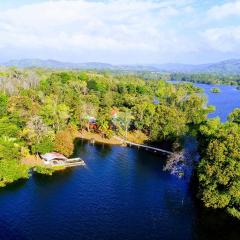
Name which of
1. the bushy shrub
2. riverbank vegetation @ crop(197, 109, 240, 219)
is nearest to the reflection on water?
riverbank vegetation @ crop(197, 109, 240, 219)

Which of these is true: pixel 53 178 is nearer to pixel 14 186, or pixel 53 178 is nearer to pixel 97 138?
pixel 14 186

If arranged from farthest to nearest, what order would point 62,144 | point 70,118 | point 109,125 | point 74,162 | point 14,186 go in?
point 109,125 < point 70,118 < point 62,144 < point 74,162 < point 14,186

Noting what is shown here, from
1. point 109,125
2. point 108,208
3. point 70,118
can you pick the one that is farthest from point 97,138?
point 108,208

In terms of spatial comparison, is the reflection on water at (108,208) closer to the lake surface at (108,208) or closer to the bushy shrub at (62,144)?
the lake surface at (108,208)

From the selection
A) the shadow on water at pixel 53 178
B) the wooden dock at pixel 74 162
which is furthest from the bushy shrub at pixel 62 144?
the shadow on water at pixel 53 178

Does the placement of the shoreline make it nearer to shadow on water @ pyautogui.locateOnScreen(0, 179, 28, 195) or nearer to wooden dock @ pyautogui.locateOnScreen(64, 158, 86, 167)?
wooden dock @ pyautogui.locateOnScreen(64, 158, 86, 167)

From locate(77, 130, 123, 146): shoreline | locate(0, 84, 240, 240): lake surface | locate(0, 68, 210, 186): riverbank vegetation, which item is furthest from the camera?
locate(77, 130, 123, 146): shoreline
